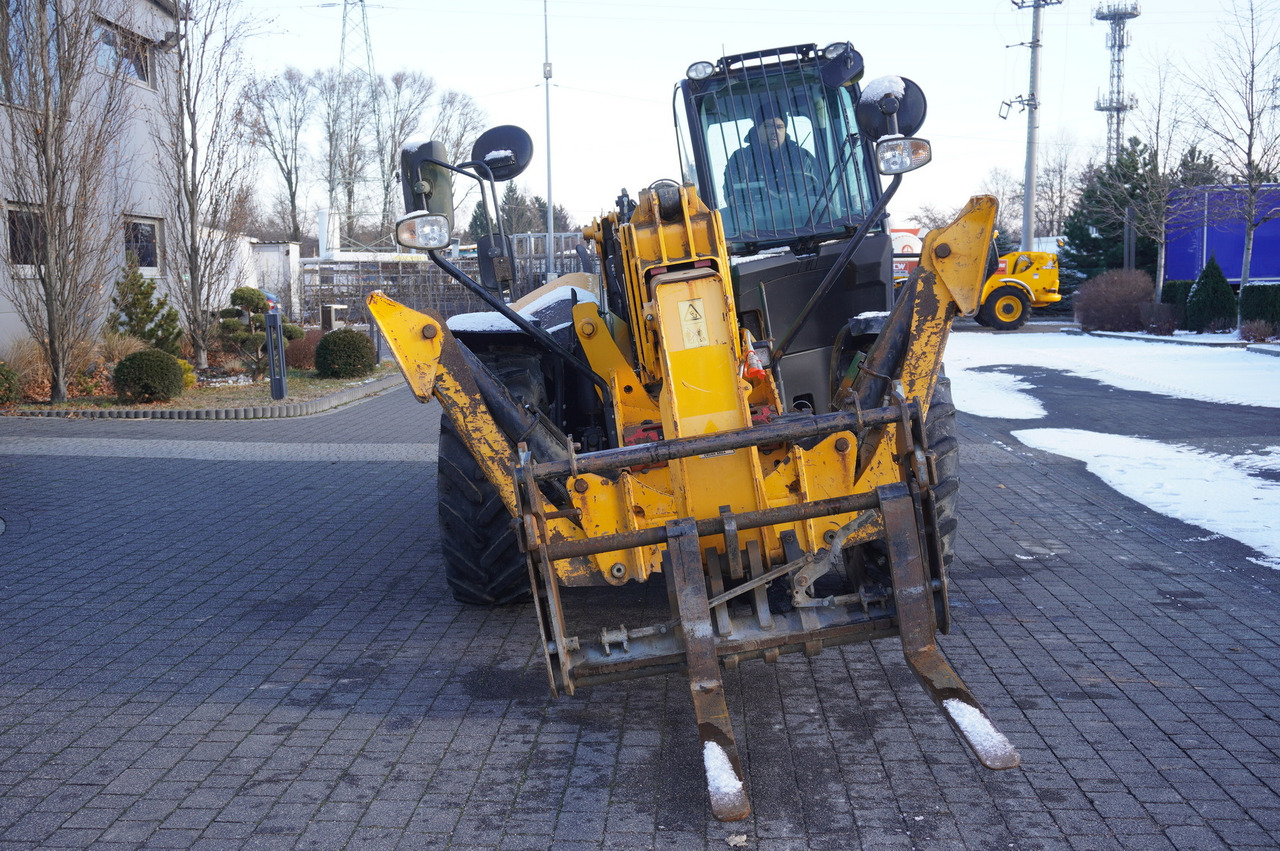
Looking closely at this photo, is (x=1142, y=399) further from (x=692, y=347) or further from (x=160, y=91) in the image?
(x=160, y=91)

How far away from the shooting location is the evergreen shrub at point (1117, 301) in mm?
28922

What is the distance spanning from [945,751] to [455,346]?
2.64 m

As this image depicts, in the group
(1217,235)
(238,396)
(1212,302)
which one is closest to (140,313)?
(238,396)

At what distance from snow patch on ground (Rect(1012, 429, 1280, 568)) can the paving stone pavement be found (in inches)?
13.8

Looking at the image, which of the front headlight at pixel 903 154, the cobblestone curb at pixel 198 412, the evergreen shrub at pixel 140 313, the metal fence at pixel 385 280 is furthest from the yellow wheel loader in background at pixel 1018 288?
the front headlight at pixel 903 154

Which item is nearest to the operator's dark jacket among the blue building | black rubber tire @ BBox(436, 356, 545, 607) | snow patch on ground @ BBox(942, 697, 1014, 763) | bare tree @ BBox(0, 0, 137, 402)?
black rubber tire @ BBox(436, 356, 545, 607)

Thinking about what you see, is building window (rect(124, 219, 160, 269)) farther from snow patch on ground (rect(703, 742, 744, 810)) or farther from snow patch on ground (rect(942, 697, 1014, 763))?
snow patch on ground (rect(942, 697, 1014, 763))

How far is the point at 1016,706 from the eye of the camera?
4422 millimetres

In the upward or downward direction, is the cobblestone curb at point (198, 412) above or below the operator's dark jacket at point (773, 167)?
below

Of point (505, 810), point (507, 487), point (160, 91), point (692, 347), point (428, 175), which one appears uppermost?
point (160, 91)

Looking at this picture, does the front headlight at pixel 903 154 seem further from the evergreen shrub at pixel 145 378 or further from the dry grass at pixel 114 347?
the dry grass at pixel 114 347

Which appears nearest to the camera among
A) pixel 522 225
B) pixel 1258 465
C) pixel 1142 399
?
pixel 1258 465

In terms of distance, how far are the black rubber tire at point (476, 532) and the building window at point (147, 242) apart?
15840mm

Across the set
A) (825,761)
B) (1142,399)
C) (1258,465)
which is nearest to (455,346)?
(825,761)
